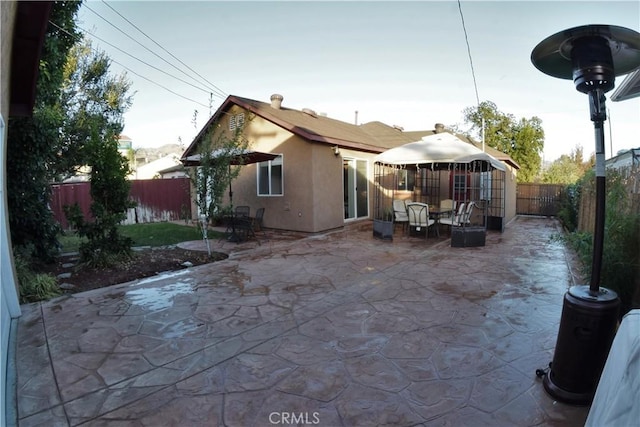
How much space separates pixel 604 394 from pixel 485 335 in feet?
6.41

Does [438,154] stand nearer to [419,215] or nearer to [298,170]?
[419,215]

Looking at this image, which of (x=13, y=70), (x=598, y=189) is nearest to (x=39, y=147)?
(x=13, y=70)

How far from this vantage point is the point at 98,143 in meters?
6.64

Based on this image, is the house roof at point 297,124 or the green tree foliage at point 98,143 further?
the house roof at point 297,124

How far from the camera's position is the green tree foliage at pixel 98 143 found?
21.9 ft

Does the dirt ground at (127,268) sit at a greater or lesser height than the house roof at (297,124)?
lesser

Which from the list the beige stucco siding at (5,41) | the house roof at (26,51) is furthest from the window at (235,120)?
the beige stucco siding at (5,41)

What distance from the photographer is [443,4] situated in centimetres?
775

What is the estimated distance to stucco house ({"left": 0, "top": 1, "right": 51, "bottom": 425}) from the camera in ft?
12.0

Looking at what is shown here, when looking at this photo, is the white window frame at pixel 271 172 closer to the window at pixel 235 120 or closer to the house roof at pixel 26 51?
the window at pixel 235 120

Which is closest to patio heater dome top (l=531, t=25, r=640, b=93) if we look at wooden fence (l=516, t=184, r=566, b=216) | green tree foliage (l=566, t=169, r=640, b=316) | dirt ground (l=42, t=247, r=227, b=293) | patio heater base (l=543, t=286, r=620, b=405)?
patio heater base (l=543, t=286, r=620, b=405)

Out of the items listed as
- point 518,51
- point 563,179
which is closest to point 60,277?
point 518,51

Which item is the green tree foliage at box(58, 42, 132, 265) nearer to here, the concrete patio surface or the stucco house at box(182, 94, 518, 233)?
the concrete patio surface

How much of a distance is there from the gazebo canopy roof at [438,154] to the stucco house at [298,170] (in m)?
2.07
